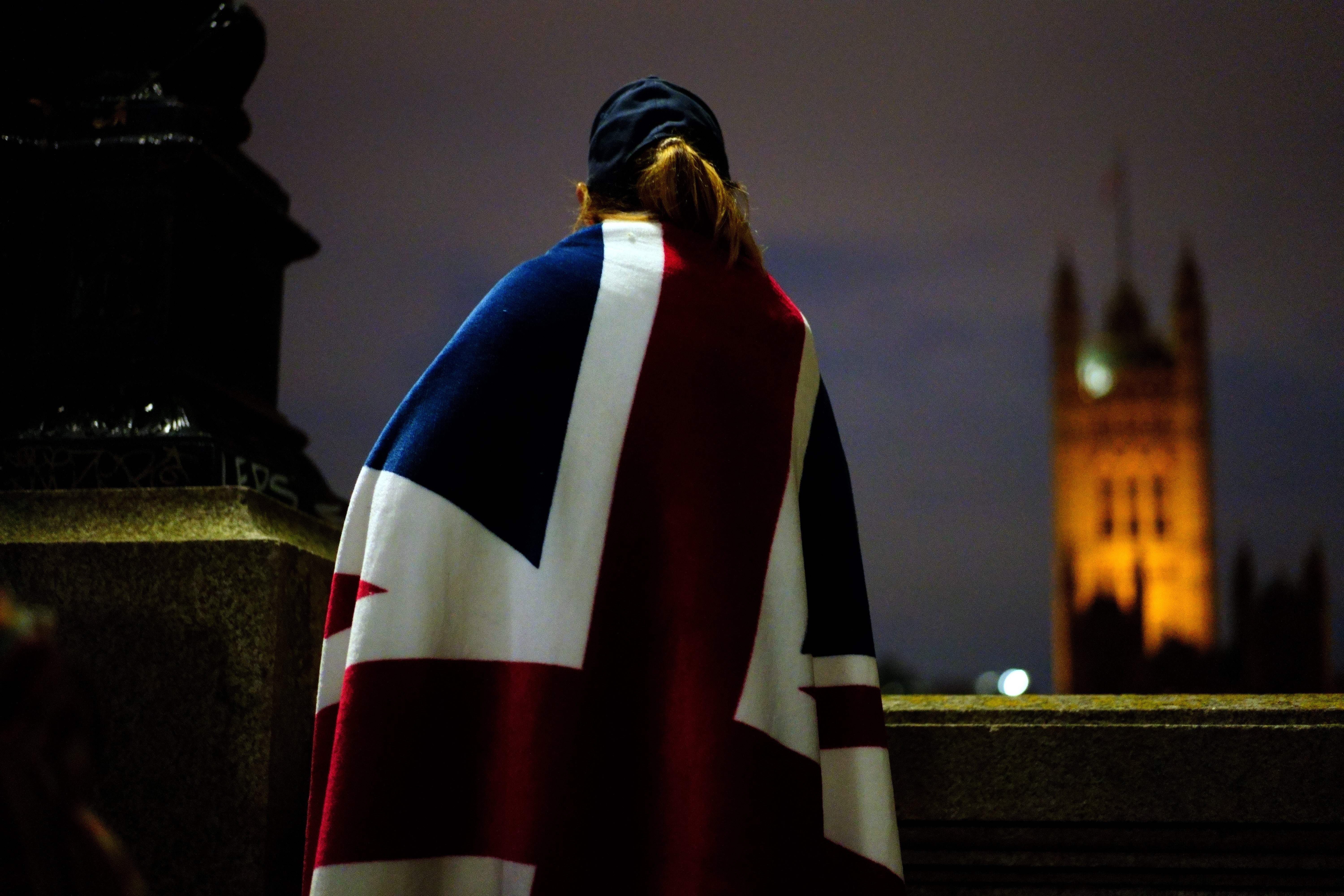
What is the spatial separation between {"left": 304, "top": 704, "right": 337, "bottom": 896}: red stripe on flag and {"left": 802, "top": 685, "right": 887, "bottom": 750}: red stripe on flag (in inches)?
30.4

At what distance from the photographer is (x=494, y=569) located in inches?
81.1

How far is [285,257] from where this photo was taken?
123 inches

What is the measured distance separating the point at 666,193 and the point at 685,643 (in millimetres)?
783

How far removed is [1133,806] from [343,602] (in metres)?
1.52

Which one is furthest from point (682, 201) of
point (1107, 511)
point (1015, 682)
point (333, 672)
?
point (1107, 511)

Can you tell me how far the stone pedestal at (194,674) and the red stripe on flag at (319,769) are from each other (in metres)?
0.30

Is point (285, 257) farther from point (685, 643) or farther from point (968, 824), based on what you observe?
point (968, 824)

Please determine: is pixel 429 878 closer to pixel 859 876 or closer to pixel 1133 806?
pixel 859 876

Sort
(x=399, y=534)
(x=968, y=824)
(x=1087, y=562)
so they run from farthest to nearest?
(x=1087, y=562) → (x=968, y=824) → (x=399, y=534)

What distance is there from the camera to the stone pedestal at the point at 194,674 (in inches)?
90.8

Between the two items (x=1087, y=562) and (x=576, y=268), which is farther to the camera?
(x=1087, y=562)

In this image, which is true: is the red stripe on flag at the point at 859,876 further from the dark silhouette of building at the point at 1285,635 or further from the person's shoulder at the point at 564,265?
the dark silhouette of building at the point at 1285,635

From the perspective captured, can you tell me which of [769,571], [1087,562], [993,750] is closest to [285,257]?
[769,571]

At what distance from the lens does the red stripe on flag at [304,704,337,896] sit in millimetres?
2000
